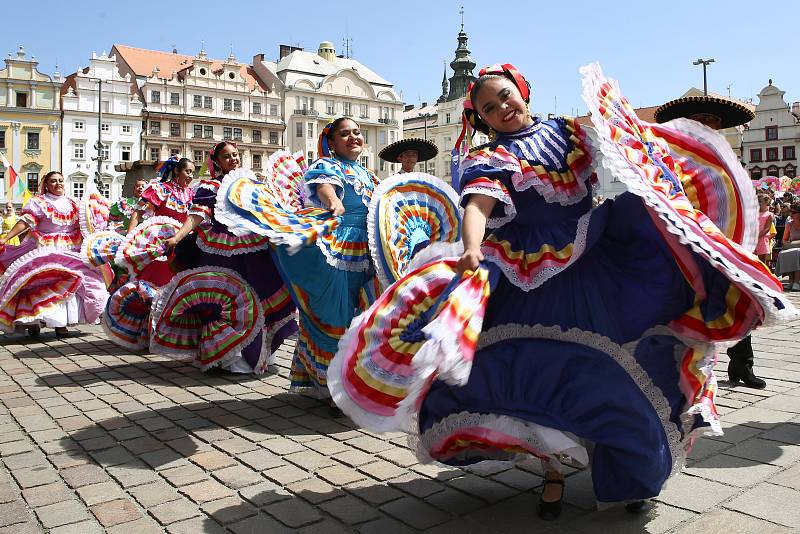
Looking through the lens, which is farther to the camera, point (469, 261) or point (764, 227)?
point (764, 227)

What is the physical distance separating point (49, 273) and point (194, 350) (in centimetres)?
256

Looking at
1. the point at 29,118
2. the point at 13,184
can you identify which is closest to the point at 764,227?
the point at 13,184

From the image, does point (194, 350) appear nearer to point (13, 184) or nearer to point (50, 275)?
point (50, 275)

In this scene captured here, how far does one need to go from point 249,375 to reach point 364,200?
2.09 metres

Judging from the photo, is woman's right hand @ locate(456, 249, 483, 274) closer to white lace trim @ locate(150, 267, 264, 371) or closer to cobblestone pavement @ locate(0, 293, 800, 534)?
cobblestone pavement @ locate(0, 293, 800, 534)

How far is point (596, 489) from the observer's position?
2.68m

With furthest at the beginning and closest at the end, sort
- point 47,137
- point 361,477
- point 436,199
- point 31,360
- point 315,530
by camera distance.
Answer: point 47,137 → point 31,360 → point 436,199 → point 361,477 → point 315,530

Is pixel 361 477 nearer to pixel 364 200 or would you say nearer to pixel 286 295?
pixel 364 200

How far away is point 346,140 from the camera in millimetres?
4883

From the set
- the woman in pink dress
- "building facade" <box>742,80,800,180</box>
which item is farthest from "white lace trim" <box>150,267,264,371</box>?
"building facade" <box>742,80,800,180</box>

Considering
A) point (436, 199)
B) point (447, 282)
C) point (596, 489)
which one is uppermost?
point (436, 199)

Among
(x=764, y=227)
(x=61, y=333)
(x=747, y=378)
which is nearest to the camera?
(x=747, y=378)

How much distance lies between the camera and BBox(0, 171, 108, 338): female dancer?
24.8 feet

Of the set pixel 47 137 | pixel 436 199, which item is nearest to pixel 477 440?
pixel 436 199
